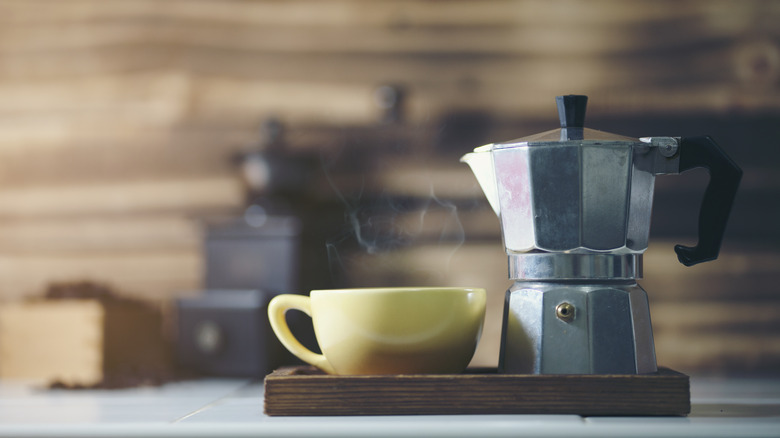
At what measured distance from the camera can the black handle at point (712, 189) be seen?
2.72 feet

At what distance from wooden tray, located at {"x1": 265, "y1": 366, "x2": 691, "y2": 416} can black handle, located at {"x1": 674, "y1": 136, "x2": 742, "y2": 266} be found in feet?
0.49

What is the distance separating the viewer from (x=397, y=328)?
2.65 feet

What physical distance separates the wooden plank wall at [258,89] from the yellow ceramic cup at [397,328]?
2.12 ft

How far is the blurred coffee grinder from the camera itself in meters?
1.30

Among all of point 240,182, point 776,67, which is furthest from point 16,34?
point 776,67

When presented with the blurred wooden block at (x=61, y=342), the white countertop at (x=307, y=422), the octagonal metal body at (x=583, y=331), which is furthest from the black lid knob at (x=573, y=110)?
the blurred wooden block at (x=61, y=342)

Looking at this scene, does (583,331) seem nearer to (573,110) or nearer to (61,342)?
(573,110)


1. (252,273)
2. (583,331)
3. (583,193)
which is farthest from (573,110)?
(252,273)

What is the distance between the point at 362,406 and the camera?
2.56 feet

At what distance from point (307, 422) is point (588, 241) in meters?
0.34

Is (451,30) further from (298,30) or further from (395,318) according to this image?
(395,318)

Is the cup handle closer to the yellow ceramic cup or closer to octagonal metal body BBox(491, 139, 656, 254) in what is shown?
the yellow ceramic cup

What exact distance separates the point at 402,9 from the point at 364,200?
380mm

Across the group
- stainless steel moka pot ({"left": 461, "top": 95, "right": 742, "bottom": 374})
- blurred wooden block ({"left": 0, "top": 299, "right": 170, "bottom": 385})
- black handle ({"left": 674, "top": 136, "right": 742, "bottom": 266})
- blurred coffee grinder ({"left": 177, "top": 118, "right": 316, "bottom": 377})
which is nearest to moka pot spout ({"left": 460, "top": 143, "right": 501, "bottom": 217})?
stainless steel moka pot ({"left": 461, "top": 95, "right": 742, "bottom": 374})
